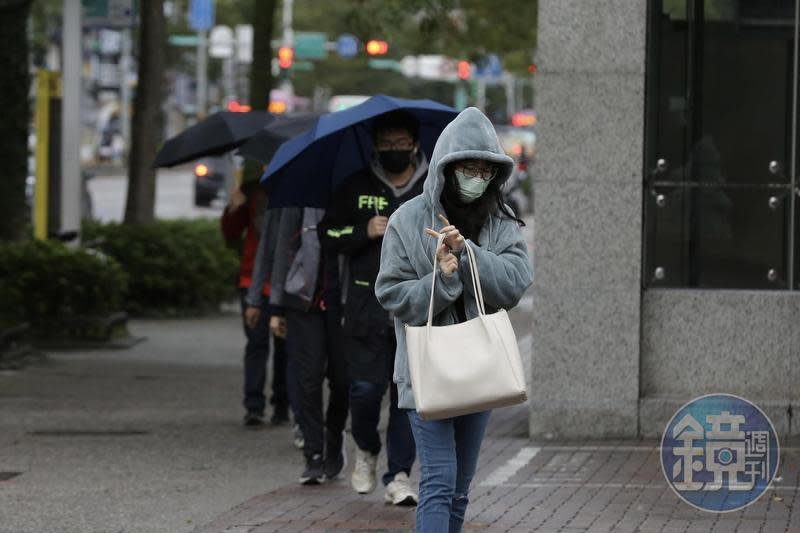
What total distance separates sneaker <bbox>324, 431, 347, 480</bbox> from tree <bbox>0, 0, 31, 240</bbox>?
754 centimetres

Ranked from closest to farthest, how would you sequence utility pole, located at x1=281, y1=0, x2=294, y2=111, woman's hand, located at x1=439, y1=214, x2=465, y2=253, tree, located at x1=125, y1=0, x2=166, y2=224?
woman's hand, located at x1=439, y1=214, x2=465, y2=253 → tree, located at x1=125, y1=0, x2=166, y2=224 → utility pole, located at x1=281, y1=0, x2=294, y2=111

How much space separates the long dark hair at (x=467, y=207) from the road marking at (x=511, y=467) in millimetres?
3217

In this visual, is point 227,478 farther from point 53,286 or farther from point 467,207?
point 53,286

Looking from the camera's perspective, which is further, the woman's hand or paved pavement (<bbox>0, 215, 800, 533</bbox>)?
paved pavement (<bbox>0, 215, 800, 533</bbox>)

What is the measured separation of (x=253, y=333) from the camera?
11.6 meters

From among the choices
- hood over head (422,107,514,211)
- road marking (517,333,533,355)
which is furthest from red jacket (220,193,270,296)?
hood over head (422,107,514,211)

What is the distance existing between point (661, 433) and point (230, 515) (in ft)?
10.8

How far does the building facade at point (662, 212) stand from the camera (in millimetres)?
10586

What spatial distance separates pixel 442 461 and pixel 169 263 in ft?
45.0

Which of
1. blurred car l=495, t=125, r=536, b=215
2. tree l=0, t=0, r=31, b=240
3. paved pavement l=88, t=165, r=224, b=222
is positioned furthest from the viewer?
blurred car l=495, t=125, r=536, b=215

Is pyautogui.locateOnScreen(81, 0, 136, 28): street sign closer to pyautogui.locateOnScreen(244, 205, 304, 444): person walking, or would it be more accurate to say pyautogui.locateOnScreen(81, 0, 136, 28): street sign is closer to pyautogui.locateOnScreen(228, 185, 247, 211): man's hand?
pyautogui.locateOnScreen(228, 185, 247, 211): man's hand

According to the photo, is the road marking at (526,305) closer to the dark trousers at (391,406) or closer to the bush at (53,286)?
the bush at (53,286)

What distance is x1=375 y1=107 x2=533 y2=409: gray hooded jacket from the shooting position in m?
5.92

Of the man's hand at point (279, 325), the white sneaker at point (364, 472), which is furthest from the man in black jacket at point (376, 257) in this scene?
the man's hand at point (279, 325)
